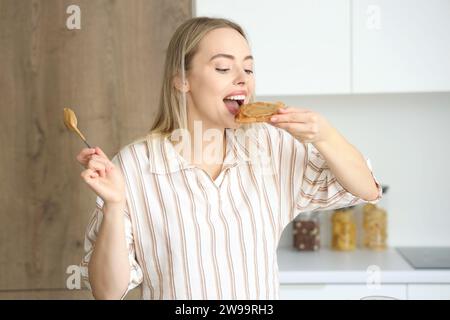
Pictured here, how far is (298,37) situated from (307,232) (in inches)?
31.1

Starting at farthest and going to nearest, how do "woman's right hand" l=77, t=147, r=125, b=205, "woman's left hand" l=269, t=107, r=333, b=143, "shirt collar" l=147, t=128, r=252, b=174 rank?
"shirt collar" l=147, t=128, r=252, b=174 < "woman's left hand" l=269, t=107, r=333, b=143 < "woman's right hand" l=77, t=147, r=125, b=205

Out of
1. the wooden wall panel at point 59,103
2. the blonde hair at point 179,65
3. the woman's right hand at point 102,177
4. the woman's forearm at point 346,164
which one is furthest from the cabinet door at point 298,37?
the woman's right hand at point 102,177

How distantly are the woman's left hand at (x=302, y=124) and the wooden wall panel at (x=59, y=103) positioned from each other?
113 cm

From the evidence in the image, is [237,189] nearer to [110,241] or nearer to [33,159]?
[110,241]

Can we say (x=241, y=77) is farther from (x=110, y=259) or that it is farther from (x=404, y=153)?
(x=404, y=153)

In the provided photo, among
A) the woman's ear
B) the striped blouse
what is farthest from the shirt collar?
the woman's ear

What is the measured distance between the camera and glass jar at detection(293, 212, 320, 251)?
104 inches

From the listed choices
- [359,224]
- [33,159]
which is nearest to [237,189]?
[33,159]

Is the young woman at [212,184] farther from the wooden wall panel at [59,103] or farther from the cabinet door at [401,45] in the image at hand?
the cabinet door at [401,45]

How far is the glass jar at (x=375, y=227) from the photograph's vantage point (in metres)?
2.65

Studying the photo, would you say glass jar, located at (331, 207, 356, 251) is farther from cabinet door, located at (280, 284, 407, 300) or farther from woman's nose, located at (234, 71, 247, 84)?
woman's nose, located at (234, 71, 247, 84)

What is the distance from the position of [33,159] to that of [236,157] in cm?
114

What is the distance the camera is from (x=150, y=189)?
4.47ft

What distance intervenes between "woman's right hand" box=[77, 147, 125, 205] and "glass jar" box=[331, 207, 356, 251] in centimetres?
163
